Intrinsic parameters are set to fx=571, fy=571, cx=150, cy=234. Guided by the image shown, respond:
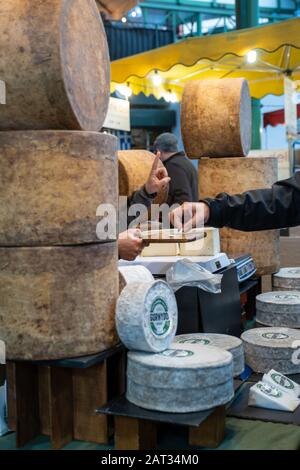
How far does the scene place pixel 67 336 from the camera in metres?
1.91

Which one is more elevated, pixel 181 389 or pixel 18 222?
pixel 18 222

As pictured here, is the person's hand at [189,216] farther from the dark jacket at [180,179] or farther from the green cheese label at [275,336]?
the dark jacket at [180,179]

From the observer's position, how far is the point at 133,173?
433cm

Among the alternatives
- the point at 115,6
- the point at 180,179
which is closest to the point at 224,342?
the point at 180,179

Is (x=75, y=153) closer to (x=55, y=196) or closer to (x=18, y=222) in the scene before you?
(x=55, y=196)

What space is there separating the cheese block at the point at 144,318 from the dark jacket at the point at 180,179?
273cm

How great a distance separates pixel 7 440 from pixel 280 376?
41.0 inches

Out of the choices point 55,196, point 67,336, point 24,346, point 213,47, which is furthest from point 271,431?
point 213,47

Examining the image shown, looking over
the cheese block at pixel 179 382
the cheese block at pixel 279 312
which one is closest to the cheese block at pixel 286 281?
the cheese block at pixel 279 312

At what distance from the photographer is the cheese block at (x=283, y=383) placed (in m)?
2.12

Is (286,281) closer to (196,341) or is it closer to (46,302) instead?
(196,341)

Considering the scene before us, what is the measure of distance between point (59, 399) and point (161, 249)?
1245 mm

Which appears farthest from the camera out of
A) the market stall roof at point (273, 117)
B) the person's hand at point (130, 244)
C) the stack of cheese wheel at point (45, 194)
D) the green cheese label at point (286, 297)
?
the market stall roof at point (273, 117)

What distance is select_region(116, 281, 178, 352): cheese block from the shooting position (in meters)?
1.86
